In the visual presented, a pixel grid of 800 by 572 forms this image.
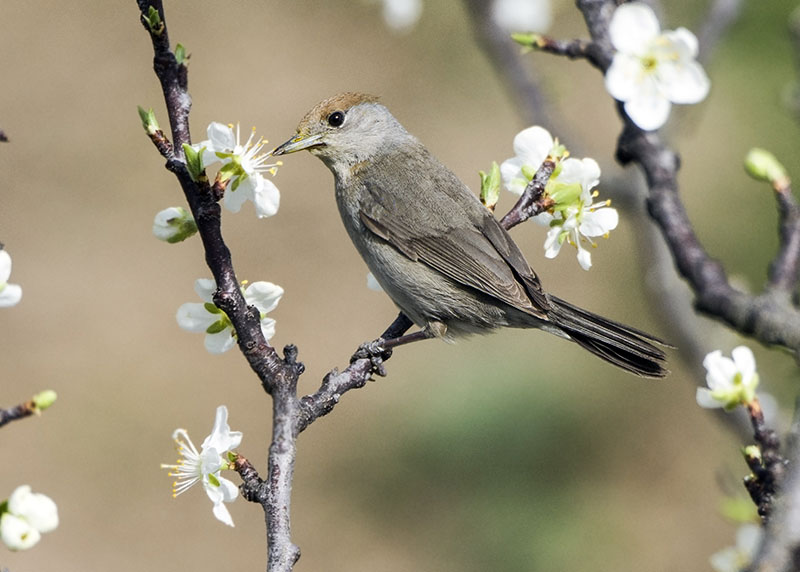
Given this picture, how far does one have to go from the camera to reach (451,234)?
4348 mm

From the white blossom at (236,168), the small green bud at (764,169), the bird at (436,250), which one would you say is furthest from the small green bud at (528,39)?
the white blossom at (236,168)

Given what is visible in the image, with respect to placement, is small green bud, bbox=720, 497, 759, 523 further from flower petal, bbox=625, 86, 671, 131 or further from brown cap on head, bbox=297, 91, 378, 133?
brown cap on head, bbox=297, 91, 378, 133

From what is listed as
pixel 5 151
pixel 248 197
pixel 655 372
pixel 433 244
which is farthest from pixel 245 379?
pixel 248 197

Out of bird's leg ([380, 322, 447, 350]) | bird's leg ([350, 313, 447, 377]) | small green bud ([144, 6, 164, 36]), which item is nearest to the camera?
small green bud ([144, 6, 164, 36])

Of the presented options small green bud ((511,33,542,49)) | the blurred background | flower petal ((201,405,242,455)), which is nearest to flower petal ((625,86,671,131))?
small green bud ((511,33,542,49))

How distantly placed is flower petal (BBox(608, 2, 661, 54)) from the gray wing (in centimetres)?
127

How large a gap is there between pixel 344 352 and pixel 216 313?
20.5 feet

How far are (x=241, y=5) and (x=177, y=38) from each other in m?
1.05

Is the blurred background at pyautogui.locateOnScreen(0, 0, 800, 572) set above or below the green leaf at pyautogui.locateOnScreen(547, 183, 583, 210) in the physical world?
above

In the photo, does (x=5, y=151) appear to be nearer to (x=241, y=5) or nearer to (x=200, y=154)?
(x=241, y=5)

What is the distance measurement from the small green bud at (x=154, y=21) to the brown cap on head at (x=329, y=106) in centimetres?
226

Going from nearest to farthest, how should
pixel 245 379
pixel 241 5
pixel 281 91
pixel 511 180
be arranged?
1. pixel 511 180
2. pixel 245 379
3. pixel 281 91
4. pixel 241 5

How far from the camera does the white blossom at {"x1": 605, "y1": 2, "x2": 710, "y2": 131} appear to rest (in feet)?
9.25

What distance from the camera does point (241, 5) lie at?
12242mm
